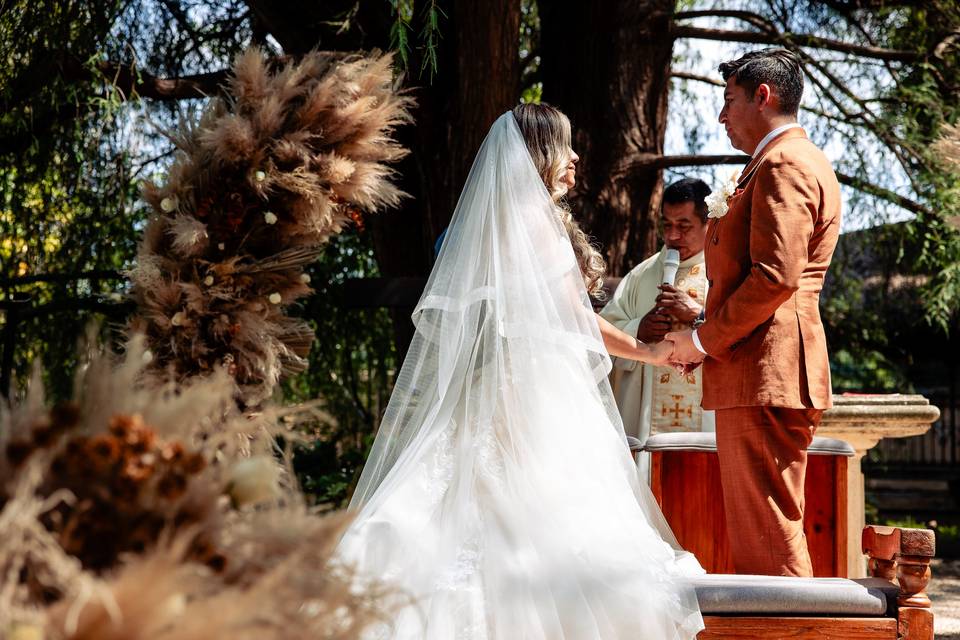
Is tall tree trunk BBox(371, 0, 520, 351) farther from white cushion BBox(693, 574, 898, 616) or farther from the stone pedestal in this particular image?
white cushion BBox(693, 574, 898, 616)

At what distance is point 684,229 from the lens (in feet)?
16.8

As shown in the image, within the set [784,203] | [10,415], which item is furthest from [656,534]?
[10,415]

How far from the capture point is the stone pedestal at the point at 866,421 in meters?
5.06

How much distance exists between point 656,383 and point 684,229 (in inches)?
33.0

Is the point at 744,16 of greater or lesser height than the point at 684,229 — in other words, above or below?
above

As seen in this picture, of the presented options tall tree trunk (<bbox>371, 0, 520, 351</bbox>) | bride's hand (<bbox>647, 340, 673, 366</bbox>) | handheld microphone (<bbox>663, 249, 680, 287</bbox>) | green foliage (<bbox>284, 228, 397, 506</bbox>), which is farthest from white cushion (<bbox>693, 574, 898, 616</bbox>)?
green foliage (<bbox>284, 228, 397, 506</bbox>)

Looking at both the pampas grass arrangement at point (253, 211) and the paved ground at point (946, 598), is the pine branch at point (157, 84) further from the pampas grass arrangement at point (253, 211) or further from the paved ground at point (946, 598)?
the paved ground at point (946, 598)

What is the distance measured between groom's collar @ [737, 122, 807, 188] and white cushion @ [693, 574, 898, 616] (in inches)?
55.0

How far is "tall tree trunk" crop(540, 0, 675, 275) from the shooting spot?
225 inches

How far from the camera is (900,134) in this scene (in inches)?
261

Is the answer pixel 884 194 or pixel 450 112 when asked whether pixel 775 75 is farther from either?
pixel 884 194

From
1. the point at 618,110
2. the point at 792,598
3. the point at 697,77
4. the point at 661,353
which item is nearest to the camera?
the point at 792,598

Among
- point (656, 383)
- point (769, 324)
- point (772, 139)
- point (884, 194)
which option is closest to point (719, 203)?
point (772, 139)

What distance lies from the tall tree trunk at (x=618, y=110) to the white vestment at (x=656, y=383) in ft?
1.47
